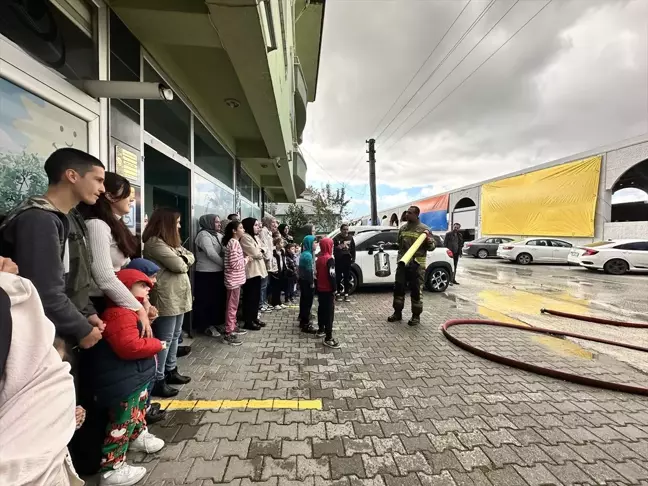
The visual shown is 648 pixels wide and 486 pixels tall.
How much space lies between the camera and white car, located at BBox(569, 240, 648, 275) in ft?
43.8

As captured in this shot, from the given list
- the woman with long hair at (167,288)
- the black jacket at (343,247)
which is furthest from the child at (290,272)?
the woman with long hair at (167,288)

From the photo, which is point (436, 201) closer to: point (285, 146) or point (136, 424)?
point (285, 146)

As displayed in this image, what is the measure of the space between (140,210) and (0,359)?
310cm

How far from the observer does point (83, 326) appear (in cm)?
174

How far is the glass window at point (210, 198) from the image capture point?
18.7ft

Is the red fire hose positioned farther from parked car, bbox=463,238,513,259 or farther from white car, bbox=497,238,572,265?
parked car, bbox=463,238,513,259

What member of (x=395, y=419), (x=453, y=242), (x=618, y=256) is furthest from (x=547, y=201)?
(x=395, y=419)

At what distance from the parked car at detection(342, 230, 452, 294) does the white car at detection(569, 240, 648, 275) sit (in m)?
9.65

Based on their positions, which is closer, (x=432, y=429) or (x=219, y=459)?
(x=219, y=459)

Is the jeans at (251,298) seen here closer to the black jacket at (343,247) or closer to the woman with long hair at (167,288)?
the woman with long hair at (167,288)

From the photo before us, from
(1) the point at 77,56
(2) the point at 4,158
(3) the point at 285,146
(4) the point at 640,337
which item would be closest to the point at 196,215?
(3) the point at 285,146

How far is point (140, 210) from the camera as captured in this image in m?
3.72

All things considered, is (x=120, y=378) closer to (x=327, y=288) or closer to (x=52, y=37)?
(x=52, y=37)

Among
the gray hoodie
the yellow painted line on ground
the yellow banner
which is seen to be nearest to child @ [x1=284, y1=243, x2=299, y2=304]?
the yellow painted line on ground
